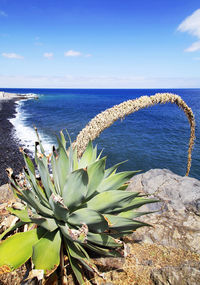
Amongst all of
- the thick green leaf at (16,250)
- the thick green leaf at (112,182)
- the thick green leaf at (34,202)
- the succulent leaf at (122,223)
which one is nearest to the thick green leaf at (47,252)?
the thick green leaf at (16,250)

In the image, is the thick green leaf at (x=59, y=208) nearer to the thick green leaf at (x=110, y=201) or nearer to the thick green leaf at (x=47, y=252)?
the thick green leaf at (x=47, y=252)

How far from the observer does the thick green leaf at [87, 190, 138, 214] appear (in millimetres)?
2188

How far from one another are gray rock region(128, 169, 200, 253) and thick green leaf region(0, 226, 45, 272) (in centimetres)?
141

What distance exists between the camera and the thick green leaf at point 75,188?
2.06 m

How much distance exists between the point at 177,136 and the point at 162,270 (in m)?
26.9

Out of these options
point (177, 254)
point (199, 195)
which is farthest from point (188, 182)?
point (177, 254)

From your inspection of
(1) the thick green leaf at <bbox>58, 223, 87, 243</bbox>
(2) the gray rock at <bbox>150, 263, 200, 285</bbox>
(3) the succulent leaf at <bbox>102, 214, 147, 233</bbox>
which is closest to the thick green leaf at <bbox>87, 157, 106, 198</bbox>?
(3) the succulent leaf at <bbox>102, 214, 147, 233</bbox>

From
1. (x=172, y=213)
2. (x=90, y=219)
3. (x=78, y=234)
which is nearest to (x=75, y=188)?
(x=90, y=219)

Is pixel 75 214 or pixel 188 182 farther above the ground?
pixel 75 214

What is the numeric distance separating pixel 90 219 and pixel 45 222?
1.55ft

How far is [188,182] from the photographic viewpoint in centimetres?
433

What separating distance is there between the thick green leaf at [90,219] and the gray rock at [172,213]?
0.64m

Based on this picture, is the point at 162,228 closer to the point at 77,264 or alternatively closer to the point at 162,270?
the point at 162,270

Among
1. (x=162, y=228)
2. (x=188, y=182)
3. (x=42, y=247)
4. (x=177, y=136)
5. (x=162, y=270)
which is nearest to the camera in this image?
(x=42, y=247)
